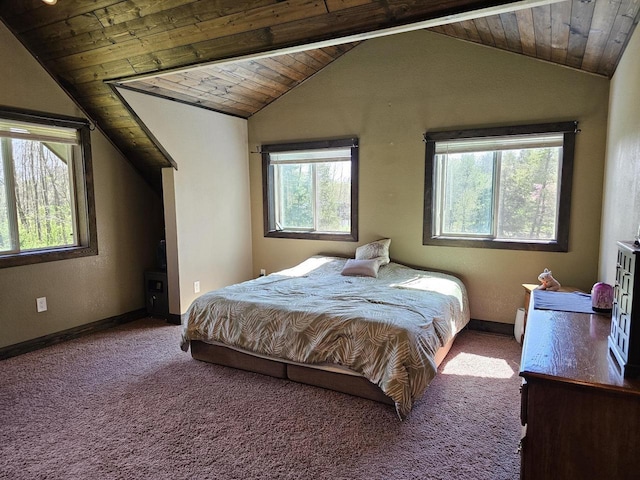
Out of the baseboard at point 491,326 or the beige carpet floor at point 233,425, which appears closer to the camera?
the beige carpet floor at point 233,425

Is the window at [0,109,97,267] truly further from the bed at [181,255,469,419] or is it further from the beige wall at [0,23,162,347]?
the bed at [181,255,469,419]

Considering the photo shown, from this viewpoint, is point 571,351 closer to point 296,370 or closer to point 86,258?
point 296,370

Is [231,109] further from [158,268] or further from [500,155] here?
[500,155]

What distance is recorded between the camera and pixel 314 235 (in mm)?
4793

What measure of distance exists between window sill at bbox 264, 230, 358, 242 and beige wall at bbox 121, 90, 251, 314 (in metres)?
0.40

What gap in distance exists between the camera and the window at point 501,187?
3.56m

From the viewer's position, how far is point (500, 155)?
3.79 m

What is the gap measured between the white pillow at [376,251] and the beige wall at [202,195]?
1.66 m

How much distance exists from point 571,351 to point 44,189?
425cm

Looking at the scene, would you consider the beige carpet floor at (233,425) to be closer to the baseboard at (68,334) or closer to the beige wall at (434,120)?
the baseboard at (68,334)

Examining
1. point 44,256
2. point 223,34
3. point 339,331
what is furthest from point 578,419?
point 44,256

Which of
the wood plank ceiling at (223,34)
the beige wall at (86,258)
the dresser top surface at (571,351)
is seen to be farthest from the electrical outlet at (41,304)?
the dresser top surface at (571,351)

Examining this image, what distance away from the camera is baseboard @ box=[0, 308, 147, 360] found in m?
3.43

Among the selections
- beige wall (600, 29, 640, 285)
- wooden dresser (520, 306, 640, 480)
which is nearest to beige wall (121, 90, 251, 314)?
wooden dresser (520, 306, 640, 480)
